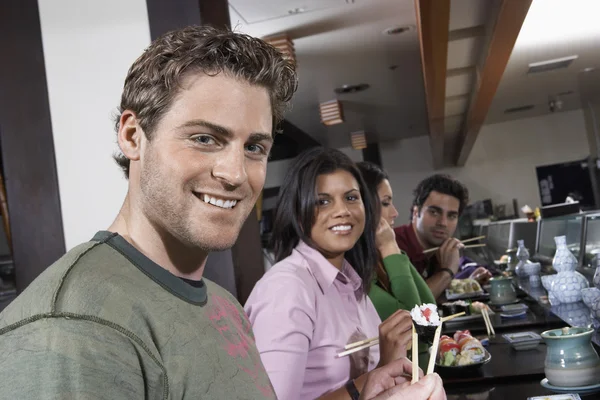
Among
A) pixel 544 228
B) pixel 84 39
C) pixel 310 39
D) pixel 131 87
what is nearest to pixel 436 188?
pixel 544 228

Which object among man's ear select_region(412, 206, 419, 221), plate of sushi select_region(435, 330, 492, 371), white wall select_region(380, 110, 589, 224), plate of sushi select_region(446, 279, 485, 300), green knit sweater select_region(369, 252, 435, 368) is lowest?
plate of sushi select_region(446, 279, 485, 300)

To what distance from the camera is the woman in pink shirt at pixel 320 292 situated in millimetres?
1709

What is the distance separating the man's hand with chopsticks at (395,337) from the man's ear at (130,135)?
1087mm

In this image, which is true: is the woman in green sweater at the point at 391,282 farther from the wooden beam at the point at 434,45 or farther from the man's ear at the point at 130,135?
the man's ear at the point at 130,135

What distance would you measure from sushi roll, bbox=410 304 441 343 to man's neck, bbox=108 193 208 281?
2.51 feet

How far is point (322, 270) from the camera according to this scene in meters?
2.07

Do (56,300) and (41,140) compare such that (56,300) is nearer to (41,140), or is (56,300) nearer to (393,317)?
(41,140)

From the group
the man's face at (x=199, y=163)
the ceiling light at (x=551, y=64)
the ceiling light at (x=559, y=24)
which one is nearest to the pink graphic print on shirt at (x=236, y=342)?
the man's face at (x=199, y=163)

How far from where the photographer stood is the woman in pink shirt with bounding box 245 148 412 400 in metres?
1.71

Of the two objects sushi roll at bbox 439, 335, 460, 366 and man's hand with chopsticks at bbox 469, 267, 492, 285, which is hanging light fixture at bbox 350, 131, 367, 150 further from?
sushi roll at bbox 439, 335, 460, 366

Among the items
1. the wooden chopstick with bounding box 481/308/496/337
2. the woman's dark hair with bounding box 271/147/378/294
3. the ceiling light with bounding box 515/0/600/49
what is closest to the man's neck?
the woman's dark hair with bounding box 271/147/378/294

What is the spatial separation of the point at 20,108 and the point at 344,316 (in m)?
1.12

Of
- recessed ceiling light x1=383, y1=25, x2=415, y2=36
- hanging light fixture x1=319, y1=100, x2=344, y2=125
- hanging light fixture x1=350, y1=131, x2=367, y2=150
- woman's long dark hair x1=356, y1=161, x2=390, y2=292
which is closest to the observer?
woman's long dark hair x1=356, y1=161, x2=390, y2=292

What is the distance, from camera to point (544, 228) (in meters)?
4.48
